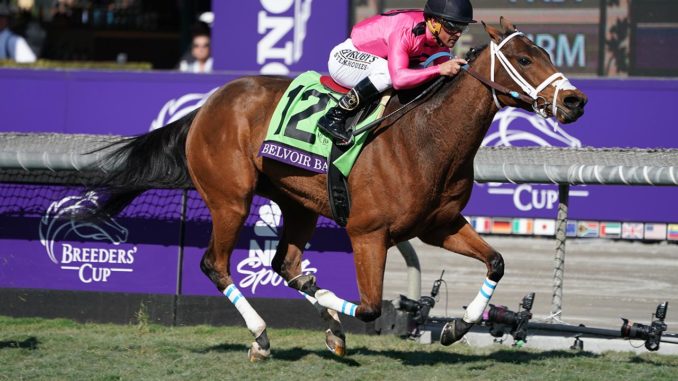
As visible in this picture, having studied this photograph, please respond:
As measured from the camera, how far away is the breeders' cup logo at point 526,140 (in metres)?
11.0

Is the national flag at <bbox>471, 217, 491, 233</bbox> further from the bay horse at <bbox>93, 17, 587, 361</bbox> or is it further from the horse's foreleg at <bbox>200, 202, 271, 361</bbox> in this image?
the horse's foreleg at <bbox>200, 202, 271, 361</bbox>

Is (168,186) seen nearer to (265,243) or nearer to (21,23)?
(265,243)

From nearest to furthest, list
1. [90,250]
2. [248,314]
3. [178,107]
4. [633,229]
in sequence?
[248,314], [90,250], [633,229], [178,107]

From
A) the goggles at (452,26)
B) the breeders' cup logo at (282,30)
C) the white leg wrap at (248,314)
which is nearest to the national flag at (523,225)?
the breeders' cup logo at (282,30)

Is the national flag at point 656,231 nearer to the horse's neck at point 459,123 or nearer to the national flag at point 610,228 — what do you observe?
the national flag at point 610,228

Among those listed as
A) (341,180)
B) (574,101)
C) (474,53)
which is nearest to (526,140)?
(474,53)

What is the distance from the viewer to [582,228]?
36.1ft

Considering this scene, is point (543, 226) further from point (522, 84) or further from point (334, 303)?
point (522, 84)

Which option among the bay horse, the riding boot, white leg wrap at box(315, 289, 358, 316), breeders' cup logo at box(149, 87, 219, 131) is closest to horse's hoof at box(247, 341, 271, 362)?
the bay horse

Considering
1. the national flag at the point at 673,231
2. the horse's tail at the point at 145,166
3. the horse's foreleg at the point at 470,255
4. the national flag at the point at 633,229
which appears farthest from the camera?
the national flag at the point at 633,229

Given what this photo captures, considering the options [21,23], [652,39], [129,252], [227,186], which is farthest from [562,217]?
[21,23]

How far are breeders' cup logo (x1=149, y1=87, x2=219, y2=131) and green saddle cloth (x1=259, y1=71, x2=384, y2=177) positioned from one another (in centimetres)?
545

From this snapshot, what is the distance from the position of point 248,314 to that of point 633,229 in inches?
226

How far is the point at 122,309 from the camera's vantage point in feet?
24.6
